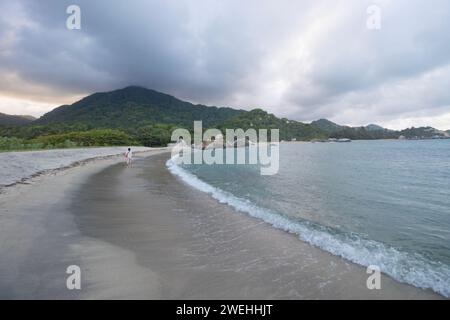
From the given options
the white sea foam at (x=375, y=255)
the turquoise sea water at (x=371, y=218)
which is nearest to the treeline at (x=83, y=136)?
the turquoise sea water at (x=371, y=218)

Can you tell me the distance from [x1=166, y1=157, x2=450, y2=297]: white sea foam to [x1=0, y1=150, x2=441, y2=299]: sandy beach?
327 mm

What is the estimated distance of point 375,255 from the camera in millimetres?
7117

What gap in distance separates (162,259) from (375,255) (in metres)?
5.46

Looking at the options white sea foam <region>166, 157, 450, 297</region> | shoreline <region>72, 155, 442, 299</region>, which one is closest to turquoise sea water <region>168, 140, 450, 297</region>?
white sea foam <region>166, 157, 450, 297</region>

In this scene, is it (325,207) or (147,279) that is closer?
(147,279)

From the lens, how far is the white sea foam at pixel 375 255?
5.88m

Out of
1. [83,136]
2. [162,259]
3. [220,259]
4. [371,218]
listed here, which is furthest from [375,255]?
[83,136]

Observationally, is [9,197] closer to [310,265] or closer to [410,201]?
[310,265]

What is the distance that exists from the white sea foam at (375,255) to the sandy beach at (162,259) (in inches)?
12.9

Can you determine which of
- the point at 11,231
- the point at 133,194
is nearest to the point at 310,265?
the point at 11,231

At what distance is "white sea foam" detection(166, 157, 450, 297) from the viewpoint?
5881 millimetres

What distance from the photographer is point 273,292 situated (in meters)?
5.22

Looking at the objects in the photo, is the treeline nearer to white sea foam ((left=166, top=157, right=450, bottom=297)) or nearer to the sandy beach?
the sandy beach

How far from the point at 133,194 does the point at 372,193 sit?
1401 cm
